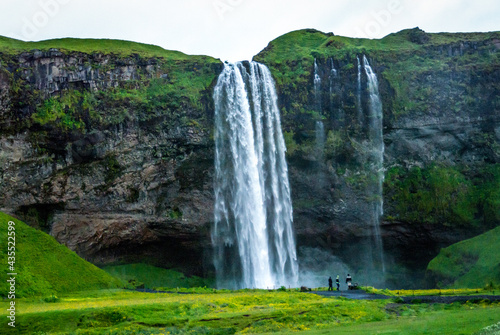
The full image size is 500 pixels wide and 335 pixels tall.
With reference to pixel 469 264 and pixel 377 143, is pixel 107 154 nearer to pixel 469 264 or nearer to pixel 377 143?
pixel 377 143

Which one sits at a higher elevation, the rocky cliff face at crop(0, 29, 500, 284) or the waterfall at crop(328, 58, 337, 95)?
the waterfall at crop(328, 58, 337, 95)

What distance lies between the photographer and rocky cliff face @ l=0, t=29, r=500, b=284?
55.4m

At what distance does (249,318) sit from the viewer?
26.5 metres

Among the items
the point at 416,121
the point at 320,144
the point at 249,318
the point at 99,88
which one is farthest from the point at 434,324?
the point at 99,88

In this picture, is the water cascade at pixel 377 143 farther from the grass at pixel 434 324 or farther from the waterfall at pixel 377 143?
the grass at pixel 434 324

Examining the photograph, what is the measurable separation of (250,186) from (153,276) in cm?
1455

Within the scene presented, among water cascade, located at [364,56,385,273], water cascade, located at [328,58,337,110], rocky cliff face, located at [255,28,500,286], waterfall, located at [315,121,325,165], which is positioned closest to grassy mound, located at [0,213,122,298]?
rocky cliff face, located at [255,28,500,286]

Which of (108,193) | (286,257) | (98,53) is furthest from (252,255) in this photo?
(98,53)

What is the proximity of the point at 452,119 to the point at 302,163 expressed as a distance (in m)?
16.8

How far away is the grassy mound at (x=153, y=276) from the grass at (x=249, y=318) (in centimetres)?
2662

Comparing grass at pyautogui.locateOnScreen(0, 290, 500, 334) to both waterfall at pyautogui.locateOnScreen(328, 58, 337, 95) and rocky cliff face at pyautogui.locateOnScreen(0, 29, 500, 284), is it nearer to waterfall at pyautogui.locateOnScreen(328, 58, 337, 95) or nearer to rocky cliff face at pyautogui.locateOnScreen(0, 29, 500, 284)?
rocky cliff face at pyautogui.locateOnScreen(0, 29, 500, 284)

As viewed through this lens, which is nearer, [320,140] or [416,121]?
[416,121]

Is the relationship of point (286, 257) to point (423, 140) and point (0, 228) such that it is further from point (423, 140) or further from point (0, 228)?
point (0, 228)

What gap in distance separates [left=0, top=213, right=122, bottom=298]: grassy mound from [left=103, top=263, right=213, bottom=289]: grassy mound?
39.2 ft
